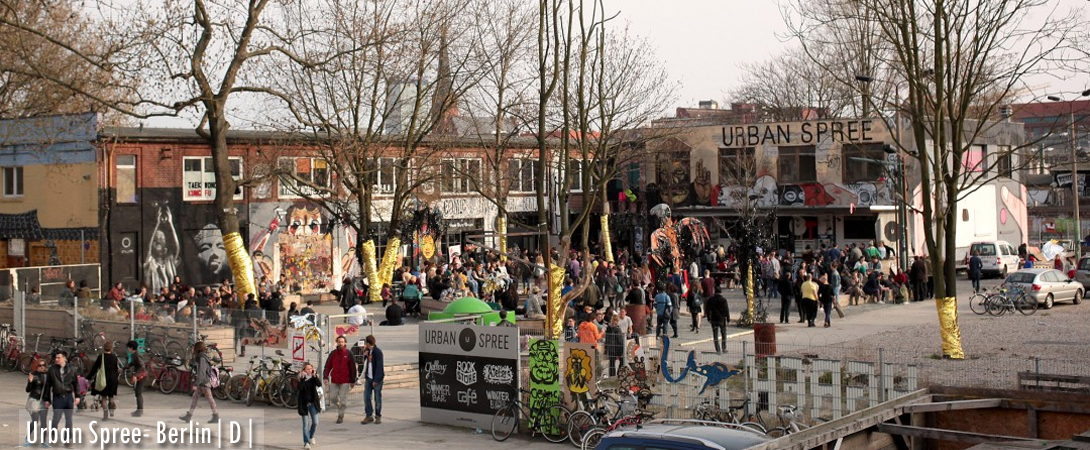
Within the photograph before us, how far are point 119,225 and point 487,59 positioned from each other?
13.1m

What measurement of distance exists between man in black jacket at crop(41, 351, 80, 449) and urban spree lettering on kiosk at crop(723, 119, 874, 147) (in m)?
35.8

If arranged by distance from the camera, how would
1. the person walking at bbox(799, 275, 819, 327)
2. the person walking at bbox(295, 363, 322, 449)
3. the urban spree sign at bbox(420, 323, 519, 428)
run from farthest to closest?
the person walking at bbox(799, 275, 819, 327) < the urban spree sign at bbox(420, 323, 519, 428) < the person walking at bbox(295, 363, 322, 449)

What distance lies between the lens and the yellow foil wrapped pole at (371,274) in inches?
1459

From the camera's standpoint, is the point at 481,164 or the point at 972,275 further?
the point at 481,164

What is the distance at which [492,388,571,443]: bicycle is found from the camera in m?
16.5

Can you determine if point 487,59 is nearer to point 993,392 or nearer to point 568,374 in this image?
point 568,374

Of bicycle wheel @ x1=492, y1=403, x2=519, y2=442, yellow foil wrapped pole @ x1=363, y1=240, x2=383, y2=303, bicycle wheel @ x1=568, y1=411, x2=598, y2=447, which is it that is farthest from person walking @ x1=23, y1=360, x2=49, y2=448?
yellow foil wrapped pole @ x1=363, y1=240, x2=383, y2=303

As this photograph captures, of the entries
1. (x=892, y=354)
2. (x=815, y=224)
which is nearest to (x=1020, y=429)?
(x=892, y=354)

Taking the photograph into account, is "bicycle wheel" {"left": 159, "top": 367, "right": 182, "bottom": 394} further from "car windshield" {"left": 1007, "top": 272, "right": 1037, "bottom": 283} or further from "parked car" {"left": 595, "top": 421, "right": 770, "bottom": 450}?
"car windshield" {"left": 1007, "top": 272, "right": 1037, "bottom": 283}

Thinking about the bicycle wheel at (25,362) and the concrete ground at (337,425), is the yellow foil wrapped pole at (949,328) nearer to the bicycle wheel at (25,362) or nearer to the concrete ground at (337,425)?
the concrete ground at (337,425)

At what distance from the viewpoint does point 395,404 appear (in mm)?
19938

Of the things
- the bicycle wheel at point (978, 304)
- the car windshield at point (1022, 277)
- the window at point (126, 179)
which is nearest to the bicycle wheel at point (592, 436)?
the bicycle wheel at point (978, 304)

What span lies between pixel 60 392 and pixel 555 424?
728cm

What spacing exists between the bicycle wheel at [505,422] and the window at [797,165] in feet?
115
